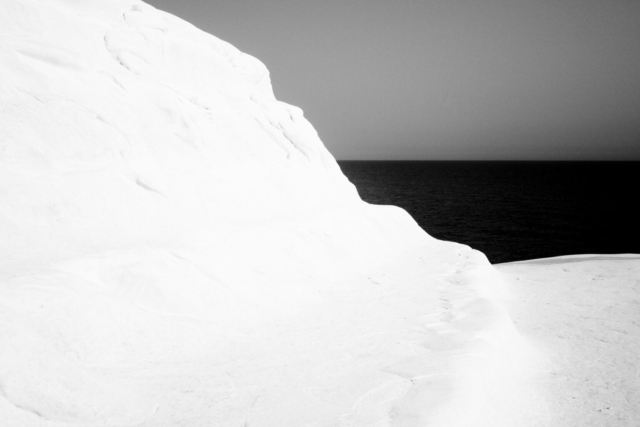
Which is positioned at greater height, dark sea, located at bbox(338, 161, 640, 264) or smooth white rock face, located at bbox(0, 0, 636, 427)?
smooth white rock face, located at bbox(0, 0, 636, 427)

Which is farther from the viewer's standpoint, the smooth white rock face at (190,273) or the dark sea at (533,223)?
the dark sea at (533,223)

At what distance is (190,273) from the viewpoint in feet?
26.4

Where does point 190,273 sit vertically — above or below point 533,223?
above

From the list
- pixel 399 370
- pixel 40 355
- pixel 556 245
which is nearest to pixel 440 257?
pixel 399 370

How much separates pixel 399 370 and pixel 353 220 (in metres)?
8.90

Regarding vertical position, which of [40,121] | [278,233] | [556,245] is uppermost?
[40,121]

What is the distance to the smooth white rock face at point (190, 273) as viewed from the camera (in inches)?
206

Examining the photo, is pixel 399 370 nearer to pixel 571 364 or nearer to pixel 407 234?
pixel 571 364

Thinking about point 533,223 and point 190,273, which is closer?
point 190,273

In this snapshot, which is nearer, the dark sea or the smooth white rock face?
the smooth white rock face

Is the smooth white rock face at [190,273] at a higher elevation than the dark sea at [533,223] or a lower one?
higher

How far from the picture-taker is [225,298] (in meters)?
8.22

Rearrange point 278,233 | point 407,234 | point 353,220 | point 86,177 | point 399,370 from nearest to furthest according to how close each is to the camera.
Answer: point 399,370 < point 86,177 < point 278,233 < point 353,220 < point 407,234

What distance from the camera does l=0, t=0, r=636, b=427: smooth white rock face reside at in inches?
206
